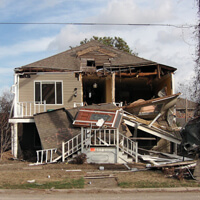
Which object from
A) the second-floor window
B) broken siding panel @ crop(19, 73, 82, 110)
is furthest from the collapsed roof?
the second-floor window

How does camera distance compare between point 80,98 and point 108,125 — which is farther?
point 80,98

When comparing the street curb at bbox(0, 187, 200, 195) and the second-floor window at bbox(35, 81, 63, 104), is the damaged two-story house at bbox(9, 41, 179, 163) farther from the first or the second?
the street curb at bbox(0, 187, 200, 195)

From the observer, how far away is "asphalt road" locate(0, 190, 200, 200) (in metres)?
7.54

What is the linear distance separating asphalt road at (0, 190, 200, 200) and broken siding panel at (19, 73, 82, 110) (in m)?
9.85

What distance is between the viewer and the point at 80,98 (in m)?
17.7

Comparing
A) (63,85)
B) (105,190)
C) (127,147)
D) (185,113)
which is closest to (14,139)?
(63,85)

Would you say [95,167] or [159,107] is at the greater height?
[159,107]

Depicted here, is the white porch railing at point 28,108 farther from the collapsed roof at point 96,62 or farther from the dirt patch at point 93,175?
the dirt patch at point 93,175

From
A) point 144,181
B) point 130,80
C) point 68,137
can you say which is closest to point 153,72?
point 130,80

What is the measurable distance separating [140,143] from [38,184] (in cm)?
969

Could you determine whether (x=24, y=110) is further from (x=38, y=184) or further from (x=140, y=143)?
(x=38, y=184)

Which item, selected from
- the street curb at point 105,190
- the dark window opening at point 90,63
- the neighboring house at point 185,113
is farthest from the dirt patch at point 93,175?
the dark window opening at point 90,63

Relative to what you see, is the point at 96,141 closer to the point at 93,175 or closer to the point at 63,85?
the point at 93,175

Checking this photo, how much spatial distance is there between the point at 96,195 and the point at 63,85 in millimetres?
10667
